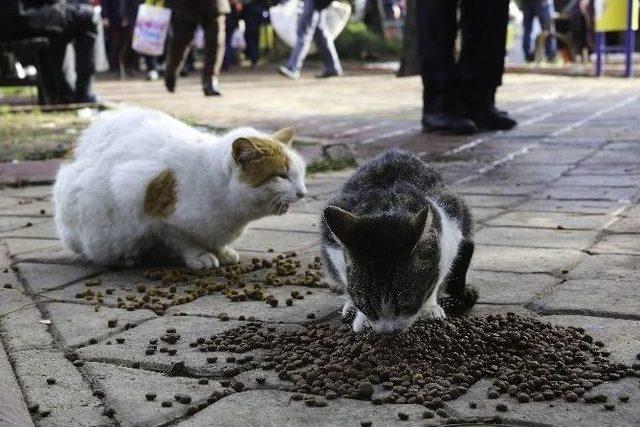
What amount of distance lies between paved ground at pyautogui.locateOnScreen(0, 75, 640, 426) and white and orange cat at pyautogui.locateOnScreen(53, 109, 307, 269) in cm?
18

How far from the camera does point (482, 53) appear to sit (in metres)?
8.05

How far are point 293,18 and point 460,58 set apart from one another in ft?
30.9

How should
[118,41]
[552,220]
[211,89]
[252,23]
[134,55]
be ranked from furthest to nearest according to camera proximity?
[252,23] < [134,55] < [118,41] < [211,89] < [552,220]

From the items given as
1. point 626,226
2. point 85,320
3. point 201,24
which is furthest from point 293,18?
point 85,320

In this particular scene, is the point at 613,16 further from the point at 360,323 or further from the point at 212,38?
the point at 360,323

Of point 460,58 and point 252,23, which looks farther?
point 252,23

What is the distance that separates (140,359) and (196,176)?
1.34 meters

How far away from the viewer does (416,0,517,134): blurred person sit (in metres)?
7.84

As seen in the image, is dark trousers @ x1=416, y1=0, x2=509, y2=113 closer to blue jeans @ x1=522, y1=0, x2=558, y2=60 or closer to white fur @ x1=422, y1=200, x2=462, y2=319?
white fur @ x1=422, y1=200, x2=462, y2=319

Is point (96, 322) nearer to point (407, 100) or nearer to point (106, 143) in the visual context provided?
point (106, 143)

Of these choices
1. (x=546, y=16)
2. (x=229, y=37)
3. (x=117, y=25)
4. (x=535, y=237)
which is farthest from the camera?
(x=229, y=37)

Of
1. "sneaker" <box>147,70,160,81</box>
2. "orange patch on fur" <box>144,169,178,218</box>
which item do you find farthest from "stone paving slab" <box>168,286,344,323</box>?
"sneaker" <box>147,70,160,81</box>

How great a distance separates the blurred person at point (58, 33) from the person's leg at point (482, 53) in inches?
173

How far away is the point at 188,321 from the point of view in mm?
3486
